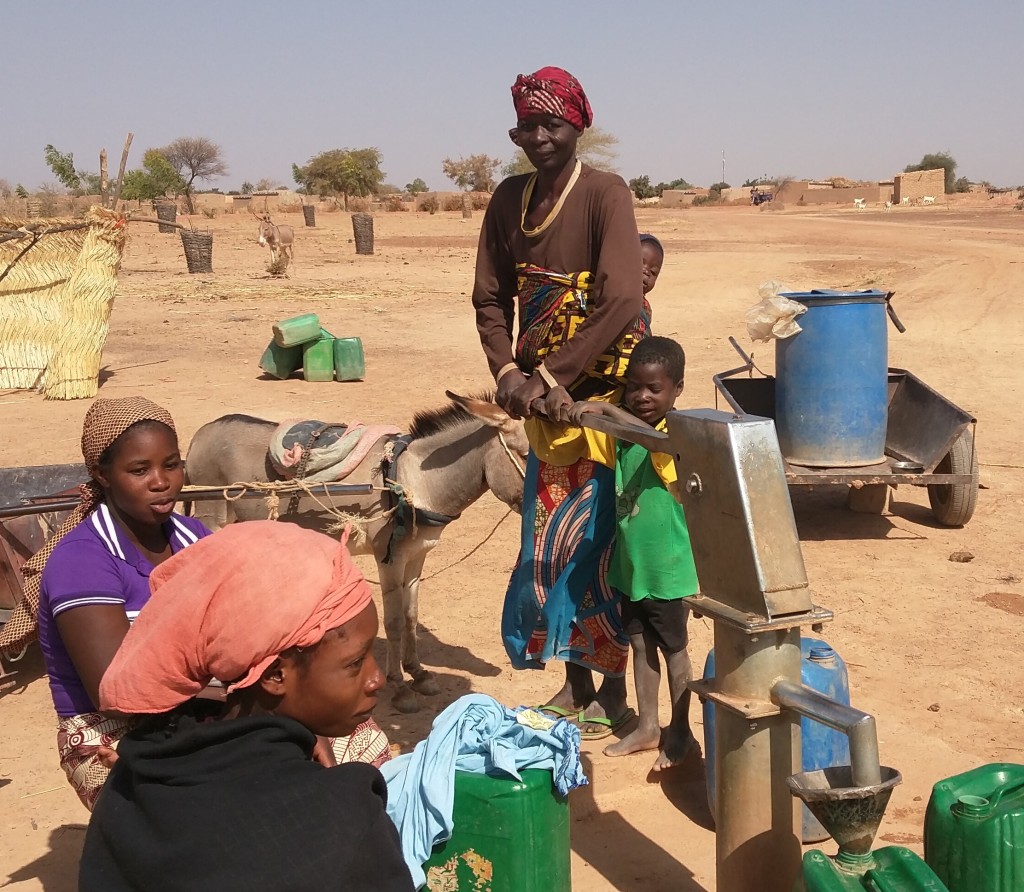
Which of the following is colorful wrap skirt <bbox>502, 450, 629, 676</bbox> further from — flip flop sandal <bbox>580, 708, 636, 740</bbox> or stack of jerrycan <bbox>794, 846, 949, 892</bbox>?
stack of jerrycan <bbox>794, 846, 949, 892</bbox>

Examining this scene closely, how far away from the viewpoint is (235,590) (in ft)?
5.63

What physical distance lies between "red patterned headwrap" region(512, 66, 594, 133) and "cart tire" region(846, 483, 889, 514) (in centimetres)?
478

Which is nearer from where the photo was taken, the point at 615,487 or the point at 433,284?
the point at 615,487

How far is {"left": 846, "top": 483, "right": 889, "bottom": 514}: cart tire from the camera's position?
748cm

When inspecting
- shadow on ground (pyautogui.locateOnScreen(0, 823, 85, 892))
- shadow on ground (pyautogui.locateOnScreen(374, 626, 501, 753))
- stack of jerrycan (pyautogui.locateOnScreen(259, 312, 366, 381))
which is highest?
stack of jerrycan (pyautogui.locateOnScreen(259, 312, 366, 381))

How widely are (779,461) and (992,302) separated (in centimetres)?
1665

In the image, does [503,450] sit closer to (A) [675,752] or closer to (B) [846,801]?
(A) [675,752]

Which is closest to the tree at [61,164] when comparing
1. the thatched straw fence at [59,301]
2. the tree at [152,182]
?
the tree at [152,182]

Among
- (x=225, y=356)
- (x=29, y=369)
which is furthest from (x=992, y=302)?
(x=29, y=369)

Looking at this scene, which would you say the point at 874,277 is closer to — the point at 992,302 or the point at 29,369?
the point at 992,302

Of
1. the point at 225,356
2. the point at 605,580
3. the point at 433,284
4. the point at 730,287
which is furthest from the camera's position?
the point at 433,284

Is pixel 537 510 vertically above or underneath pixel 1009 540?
above

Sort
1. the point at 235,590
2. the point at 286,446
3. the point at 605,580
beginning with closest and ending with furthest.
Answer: the point at 235,590 < the point at 605,580 < the point at 286,446

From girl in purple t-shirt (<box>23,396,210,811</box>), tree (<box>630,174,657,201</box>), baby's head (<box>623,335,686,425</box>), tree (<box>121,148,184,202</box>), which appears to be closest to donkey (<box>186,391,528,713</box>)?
baby's head (<box>623,335,686,425</box>)
